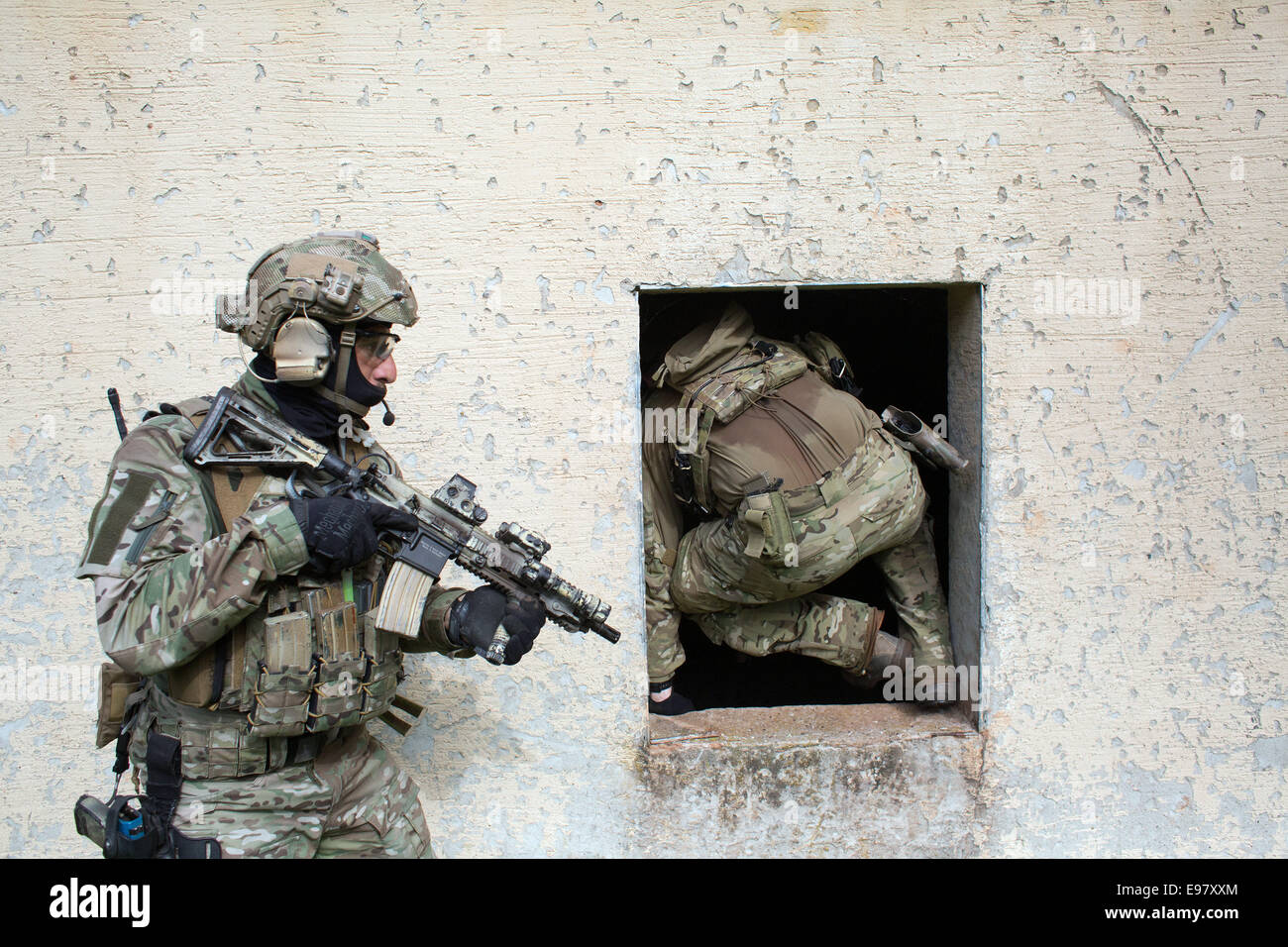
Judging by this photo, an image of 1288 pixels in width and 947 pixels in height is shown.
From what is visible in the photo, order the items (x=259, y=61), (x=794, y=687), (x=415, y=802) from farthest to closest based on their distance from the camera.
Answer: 1. (x=794, y=687)
2. (x=259, y=61)
3. (x=415, y=802)

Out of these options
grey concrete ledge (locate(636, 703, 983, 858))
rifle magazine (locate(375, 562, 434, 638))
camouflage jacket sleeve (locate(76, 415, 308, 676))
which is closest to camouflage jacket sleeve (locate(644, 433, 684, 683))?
grey concrete ledge (locate(636, 703, 983, 858))

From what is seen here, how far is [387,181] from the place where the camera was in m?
2.90

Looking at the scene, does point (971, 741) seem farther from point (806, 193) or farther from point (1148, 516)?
point (806, 193)

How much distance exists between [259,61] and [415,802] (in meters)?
2.07

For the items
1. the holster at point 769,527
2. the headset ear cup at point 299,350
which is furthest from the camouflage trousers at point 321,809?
the holster at point 769,527

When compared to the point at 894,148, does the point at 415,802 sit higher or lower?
lower

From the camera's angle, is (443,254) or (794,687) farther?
(794,687)

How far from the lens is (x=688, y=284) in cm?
297

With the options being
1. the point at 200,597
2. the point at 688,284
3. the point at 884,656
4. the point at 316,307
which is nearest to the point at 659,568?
the point at 884,656

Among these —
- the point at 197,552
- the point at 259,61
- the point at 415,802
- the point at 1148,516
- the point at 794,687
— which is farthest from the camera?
the point at 794,687

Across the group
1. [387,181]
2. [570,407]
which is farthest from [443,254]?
[570,407]

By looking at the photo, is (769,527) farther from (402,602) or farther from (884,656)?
(402,602)

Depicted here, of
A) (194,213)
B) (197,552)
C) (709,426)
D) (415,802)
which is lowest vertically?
(415,802)

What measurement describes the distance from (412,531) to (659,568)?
1.27 meters
